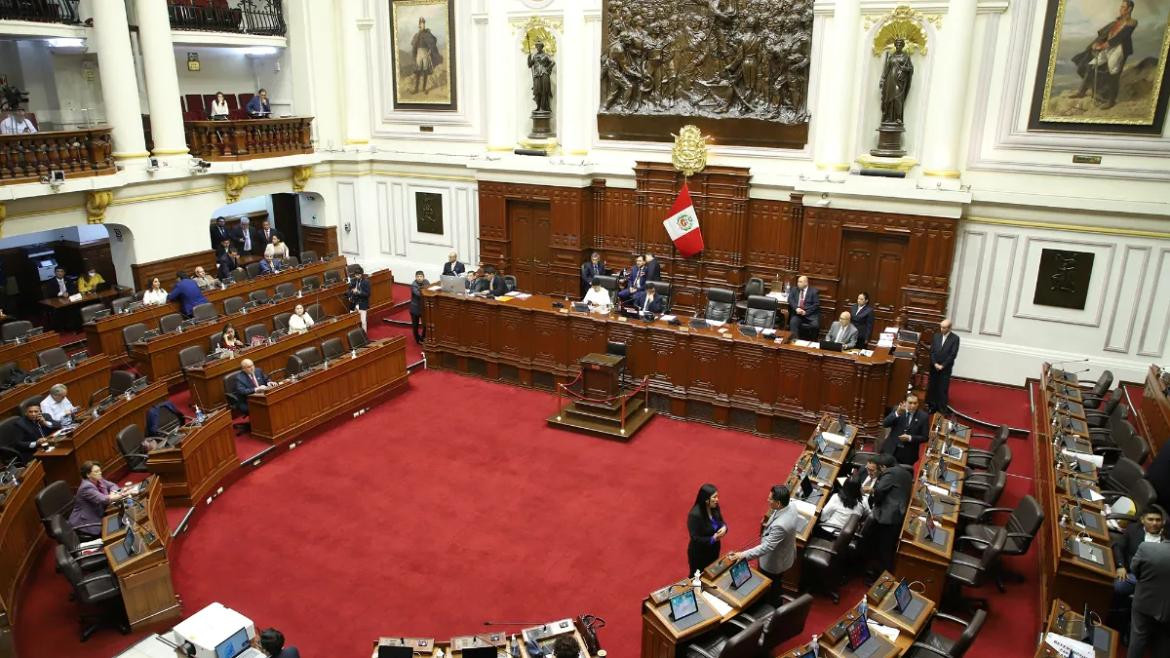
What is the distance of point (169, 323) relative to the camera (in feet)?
41.1

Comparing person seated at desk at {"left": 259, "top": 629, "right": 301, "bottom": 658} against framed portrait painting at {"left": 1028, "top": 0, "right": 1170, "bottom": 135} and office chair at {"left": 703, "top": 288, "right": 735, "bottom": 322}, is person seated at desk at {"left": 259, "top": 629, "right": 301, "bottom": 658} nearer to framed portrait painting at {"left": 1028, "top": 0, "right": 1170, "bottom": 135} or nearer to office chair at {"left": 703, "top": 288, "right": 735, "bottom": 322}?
office chair at {"left": 703, "top": 288, "right": 735, "bottom": 322}

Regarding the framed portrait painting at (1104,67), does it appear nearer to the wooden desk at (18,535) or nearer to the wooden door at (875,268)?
the wooden door at (875,268)

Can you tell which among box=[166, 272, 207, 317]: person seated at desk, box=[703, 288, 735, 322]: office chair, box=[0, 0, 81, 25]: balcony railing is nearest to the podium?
box=[703, 288, 735, 322]: office chair

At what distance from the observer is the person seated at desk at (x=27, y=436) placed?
9.04m

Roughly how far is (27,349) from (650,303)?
9.46 metres

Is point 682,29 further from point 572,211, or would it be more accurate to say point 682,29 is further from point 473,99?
point 473,99

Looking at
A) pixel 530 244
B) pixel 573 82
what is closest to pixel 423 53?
pixel 573 82

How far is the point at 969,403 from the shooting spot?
12.2 meters

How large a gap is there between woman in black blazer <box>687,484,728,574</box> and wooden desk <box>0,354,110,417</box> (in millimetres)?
8680

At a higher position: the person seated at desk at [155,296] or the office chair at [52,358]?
the person seated at desk at [155,296]

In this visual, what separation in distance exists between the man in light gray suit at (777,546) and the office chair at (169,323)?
997 cm

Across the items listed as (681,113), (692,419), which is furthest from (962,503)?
(681,113)

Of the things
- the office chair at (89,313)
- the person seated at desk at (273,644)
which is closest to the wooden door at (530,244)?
the office chair at (89,313)

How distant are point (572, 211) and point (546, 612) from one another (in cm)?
962
